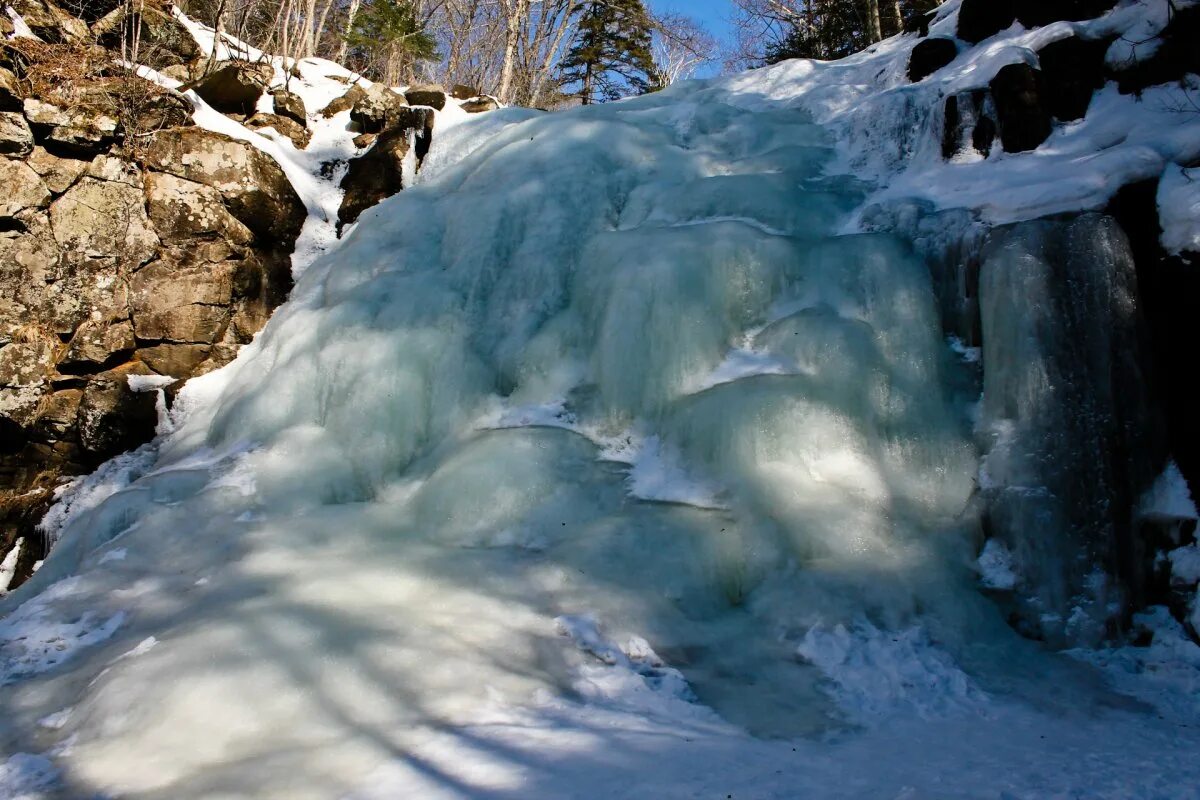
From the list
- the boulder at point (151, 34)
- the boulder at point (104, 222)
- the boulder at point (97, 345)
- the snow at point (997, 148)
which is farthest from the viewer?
the boulder at point (151, 34)

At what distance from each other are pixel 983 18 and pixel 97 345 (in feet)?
29.1

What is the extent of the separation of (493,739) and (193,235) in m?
6.81

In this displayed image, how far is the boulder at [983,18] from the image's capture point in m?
6.94

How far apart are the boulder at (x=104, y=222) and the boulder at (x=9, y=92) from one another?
2.70 feet

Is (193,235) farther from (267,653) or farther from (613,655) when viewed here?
(613,655)

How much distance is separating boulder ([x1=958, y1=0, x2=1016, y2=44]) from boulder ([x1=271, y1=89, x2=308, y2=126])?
7.55 metres

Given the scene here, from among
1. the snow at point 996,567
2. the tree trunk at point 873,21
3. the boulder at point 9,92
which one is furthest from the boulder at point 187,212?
the tree trunk at point 873,21

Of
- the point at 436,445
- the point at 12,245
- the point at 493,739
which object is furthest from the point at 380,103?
the point at 493,739

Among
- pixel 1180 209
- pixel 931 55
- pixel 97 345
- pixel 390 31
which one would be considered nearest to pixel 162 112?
pixel 97 345

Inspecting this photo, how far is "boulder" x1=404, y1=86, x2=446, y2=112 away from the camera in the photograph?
999 centimetres

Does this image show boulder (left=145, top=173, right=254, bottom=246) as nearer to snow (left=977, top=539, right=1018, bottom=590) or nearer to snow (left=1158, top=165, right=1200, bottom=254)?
snow (left=977, top=539, right=1018, bottom=590)

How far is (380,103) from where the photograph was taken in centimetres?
974

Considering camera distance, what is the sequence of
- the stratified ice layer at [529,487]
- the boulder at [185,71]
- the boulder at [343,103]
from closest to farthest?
1. the stratified ice layer at [529,487]
2. the boulder at [185,71]
3. the boulder at [343,103]

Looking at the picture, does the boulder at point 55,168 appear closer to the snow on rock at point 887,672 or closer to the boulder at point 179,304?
the boulder at point 179,304
